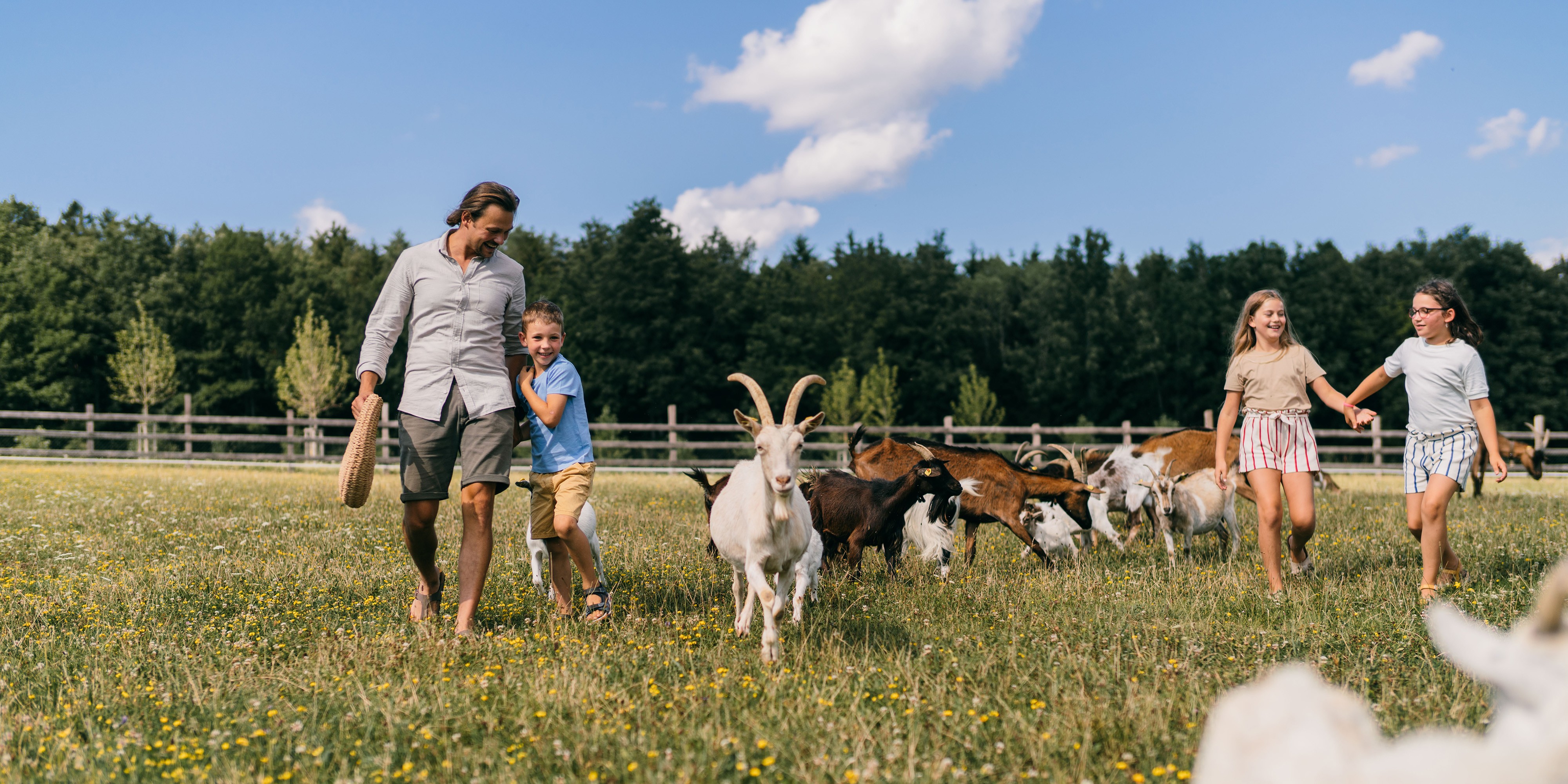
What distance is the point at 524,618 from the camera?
18.1 ft

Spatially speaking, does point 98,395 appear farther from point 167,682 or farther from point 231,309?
point 167,682

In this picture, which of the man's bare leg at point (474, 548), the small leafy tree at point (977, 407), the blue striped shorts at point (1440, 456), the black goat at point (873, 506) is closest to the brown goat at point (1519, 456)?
the blue striped shorts at point (1440, 456)

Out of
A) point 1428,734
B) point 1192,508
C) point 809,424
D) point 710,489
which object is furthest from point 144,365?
point 1428,734

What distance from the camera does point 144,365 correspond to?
36062 millimetres

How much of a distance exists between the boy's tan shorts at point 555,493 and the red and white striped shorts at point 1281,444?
4384 millimetres

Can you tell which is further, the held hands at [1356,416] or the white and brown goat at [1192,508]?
the white and brown goat at [1192,508]

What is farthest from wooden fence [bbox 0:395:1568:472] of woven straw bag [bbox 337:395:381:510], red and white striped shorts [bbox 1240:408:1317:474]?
woven straw bag [bbox 337:395:381:510]

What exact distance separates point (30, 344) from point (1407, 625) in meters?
53.3

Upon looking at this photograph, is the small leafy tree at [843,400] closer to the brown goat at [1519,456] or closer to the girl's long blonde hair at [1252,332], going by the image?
the brown goat at [1519,456]

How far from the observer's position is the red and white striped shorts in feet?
20.5

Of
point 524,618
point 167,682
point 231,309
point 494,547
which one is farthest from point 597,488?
point 231,309

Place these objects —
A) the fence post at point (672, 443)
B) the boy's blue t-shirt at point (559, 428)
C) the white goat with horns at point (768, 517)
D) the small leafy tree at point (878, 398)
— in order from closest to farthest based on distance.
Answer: the white goat with horns at point (768, 517), the boy's blue t-shirt at point (559, 428), the fence post at point (672, 443), the small leafy tree at point (878, 398)

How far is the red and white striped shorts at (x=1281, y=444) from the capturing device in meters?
6.24

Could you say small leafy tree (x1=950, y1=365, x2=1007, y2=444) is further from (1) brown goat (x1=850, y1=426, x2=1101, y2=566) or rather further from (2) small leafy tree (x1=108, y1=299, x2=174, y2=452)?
(2) small leafy tree (x1=108, y1=299, x2=174, y2=452)
